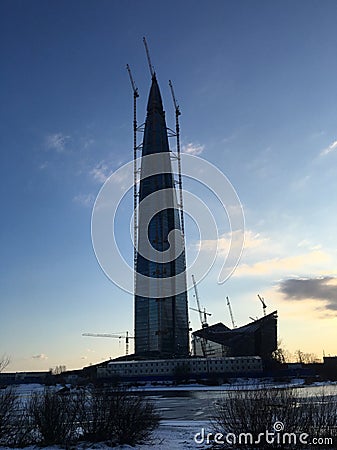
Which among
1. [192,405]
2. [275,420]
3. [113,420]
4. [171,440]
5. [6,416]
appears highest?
[6,416]

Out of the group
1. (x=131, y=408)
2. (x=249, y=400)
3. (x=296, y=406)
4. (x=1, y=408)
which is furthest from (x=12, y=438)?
(x=296, y=406)

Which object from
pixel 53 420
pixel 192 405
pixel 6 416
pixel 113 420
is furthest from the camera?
pixel 192 405

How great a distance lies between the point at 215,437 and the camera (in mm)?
32344

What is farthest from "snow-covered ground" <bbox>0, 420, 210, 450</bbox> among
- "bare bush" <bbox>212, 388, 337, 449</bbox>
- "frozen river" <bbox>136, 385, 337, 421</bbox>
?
"frozen river" <bbox>136, 385, 337, 421</bbox>

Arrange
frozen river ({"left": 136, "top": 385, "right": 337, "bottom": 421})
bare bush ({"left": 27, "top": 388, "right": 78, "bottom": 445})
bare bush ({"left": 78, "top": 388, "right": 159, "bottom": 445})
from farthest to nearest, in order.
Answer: frozen river ({"left": 136, "top": 385, "right": 337, "bottom": 421}), bare bush ({"left": 78, "top": 388, "right": 159, "bottom": 445}), bare bush ({"left": 27, "top": 388, "right": 78, "bottom": 445})

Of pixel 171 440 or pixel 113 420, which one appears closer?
pixel 113 420

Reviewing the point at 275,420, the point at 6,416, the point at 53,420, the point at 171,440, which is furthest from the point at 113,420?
the point at 275,420

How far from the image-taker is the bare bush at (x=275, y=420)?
2752 cm

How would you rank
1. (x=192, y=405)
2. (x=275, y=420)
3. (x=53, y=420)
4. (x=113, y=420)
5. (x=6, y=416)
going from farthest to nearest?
(x=192, y=405), (x=113, y=420), (x=53, y=420), (x=6, y=416), (x=275, y=420)

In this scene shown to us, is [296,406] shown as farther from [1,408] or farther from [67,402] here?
[1,408]

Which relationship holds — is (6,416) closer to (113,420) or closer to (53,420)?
(53,420)

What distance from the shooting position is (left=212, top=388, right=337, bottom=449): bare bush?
27516 millimetres

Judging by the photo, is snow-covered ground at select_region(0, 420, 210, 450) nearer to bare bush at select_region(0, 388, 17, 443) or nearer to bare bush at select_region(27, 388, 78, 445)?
bare bush at select_region(27, 388, 78, 445)

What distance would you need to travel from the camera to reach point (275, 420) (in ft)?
92.3
